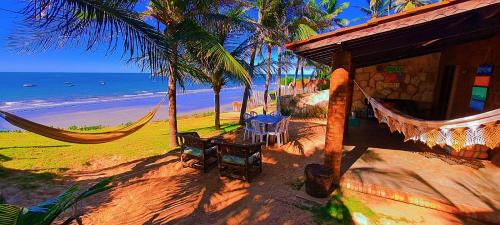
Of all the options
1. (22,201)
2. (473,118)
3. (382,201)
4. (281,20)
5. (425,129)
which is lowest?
(22,201)

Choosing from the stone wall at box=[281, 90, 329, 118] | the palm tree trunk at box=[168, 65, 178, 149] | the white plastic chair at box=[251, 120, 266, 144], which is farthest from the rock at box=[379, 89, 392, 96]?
the palm tree trunk at box=[168, 65, 178, 149]

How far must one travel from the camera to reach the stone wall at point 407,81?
27.9 feet

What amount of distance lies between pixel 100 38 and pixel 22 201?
2.99 meters

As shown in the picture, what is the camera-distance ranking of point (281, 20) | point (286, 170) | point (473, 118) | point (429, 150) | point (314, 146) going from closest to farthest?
point (473, 118) < point (286, 170) < point (429, 150) < point (314, 146) < point (281, 20)

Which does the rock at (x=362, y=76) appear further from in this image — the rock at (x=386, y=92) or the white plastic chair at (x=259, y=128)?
the white plastic chair at (x=259, y=128)

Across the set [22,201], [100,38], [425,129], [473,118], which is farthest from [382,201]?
[22,201]

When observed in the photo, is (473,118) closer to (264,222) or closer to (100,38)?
(264,222)

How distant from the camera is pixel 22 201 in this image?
409 cm

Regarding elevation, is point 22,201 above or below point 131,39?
below

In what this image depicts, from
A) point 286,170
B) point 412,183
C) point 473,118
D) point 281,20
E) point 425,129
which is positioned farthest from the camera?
point 281,20

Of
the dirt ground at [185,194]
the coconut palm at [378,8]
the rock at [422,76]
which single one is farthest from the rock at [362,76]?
the coconut palm at [378,8]

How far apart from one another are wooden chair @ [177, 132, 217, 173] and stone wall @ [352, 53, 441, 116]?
6.84 metres

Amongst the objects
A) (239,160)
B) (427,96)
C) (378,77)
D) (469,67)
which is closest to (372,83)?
(378,77)

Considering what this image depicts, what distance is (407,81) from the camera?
A: 8906 mm
